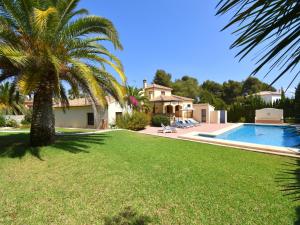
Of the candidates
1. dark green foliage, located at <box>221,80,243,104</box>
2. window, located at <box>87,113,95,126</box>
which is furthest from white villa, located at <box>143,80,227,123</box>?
dark green foliage, located at <box>221,80,243,104</box>

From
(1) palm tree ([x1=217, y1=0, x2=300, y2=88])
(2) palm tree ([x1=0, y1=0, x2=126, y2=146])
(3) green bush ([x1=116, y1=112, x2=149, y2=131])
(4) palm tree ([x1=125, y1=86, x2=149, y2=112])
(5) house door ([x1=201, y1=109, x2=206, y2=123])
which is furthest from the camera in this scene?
(5) house door ([x1=201, y1=109, x2=206, y2=123])

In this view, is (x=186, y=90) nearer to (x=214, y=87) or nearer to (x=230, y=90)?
(x=214, y=87)

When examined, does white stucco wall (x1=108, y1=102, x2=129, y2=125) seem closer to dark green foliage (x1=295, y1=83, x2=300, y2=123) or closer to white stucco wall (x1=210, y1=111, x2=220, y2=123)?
white stucco wall (x1=210, y1=111, x2=220, y2=123)

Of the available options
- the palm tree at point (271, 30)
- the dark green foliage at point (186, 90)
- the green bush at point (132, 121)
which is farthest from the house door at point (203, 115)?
the palm tree at point (271, 30)

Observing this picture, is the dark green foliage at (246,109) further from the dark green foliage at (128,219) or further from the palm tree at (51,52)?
the dark green foliage at (128,219)

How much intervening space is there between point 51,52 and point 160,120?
20.5m

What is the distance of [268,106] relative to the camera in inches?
1345

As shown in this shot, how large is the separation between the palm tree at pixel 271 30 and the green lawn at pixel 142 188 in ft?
9.97

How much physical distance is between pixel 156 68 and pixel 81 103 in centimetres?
3942

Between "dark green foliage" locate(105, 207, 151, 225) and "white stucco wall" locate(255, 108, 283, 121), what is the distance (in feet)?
110

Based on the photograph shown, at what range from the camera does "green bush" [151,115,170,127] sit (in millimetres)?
29359

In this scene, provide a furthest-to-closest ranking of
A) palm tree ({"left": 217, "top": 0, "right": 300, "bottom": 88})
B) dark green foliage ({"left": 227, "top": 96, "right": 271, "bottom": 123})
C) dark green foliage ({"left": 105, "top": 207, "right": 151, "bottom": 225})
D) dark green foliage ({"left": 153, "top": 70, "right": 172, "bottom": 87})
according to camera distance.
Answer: dark green foliage ({"left": 153, "top": 70, "right": 172, "bottom": 87}) < dark green foliage ({"left": 227, "top": 96, "right": 271, "bottom": 123}) < dark green foliage ({"left": 105, "top": 207, "right": 151, "bottom": 225}) < palm tree ({"left": 217, "top": 0, "right": 300, "bottom": 88})

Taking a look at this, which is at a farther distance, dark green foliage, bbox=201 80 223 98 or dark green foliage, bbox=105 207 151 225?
dark green foliage, bbox=201 80 223 98

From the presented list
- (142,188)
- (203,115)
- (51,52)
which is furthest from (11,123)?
(203,115)
